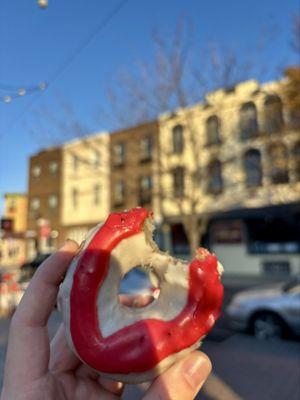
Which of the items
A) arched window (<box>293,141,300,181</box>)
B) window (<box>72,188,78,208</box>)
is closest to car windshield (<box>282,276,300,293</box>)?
arched window (<box>293,141,300,181</box>)

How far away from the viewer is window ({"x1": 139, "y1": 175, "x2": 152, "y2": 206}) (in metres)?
20.6

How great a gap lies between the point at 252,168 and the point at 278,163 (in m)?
2.62

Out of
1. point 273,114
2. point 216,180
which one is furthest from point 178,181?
point 273,114

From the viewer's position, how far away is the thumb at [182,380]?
4.35 ft

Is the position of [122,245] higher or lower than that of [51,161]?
lower

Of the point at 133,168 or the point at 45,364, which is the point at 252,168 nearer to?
the point at 133,168

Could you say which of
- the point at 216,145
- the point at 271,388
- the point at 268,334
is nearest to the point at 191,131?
the point at 216,145

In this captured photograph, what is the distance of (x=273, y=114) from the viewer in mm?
16172

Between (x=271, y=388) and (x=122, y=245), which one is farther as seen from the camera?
(x=271, y=388)

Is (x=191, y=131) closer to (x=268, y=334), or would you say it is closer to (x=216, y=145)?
(x=216, y=145)

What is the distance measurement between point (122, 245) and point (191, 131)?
50.0 feet

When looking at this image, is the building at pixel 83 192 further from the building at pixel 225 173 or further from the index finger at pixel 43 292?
the index finger at pixel 43 292

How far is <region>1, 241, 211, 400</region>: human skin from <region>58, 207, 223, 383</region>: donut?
6 centimetres

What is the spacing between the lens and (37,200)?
2975cm
